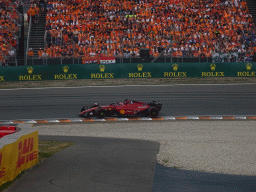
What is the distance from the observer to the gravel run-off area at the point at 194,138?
29.3 ft

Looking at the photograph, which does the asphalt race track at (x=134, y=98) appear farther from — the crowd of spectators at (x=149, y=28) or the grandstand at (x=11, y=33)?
the crowd of spectators at (x=149, y=28)

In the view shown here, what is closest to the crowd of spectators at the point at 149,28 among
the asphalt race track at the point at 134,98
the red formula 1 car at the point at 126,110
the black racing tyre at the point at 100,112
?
the asphalt race track at the point at 134,98

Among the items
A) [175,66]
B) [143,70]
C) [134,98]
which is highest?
[175,66]

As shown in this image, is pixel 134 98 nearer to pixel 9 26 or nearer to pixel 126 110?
pixel 126 110

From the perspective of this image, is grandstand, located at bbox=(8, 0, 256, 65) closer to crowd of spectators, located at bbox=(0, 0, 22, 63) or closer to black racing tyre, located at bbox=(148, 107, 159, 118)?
crowd of spectators, located at bbox=(0, 0, 22, 63)

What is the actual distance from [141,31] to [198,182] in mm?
23732

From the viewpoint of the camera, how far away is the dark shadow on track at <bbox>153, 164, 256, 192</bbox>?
22.3ft

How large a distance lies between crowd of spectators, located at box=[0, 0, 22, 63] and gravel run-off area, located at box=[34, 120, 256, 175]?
13259 millimetres

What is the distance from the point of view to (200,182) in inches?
286

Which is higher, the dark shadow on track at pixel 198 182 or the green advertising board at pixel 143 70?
the green advertising board at pixel 143 70

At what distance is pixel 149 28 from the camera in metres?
30.3

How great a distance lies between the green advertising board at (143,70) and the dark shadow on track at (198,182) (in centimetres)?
1850

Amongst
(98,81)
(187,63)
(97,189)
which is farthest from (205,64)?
(97,189)

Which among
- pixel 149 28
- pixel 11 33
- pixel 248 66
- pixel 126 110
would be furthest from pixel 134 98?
pixel 11 33
